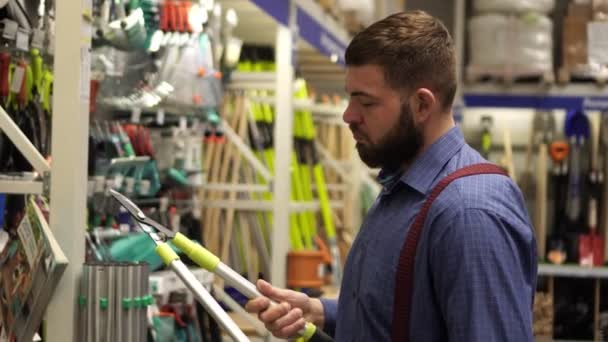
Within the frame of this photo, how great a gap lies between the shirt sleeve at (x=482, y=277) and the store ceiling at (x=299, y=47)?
4.59 metres

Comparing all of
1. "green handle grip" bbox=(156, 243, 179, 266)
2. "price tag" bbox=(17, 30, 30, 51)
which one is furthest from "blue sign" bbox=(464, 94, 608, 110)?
"green handle grip" bbox=(156, 243, 179, 266)

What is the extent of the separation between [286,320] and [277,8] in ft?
15.2

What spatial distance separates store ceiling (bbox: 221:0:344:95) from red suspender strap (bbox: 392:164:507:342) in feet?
14.7

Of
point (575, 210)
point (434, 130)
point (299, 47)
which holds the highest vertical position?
point (299, 47)

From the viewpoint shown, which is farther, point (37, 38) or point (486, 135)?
point (486, 135)

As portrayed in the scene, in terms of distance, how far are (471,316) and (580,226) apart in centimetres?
1065

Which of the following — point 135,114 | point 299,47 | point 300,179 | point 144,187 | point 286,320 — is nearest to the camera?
point 286,320

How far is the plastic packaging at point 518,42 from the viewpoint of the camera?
41.7 ft

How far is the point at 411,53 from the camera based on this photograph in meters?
2.47

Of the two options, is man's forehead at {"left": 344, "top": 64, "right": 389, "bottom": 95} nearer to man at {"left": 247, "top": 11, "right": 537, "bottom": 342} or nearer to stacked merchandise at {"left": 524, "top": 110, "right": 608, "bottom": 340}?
man at {"left": 247, "top": 11, "right": 537, "bottom": 342}

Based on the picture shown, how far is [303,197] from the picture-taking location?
29.7ft

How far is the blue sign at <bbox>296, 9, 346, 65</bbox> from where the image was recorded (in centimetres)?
802

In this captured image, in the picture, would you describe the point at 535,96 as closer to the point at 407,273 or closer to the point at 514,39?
the point at 514,39

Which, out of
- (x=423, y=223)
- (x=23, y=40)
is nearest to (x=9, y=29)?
(x=23, y=40)
